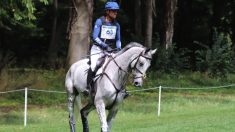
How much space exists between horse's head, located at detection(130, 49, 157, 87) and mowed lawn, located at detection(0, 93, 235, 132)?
4.39 metres

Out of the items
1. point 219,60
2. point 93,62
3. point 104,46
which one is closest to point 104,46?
point 104,46

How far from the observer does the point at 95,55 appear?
430 inches

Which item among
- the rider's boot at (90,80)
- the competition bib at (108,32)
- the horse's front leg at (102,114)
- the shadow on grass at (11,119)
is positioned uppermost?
the competition bib at (108,32)

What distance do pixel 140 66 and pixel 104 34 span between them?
1.26 meters

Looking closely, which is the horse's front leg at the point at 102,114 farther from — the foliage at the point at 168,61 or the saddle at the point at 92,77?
the foliage at the point at 168,61

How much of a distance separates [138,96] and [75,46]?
3991 millimetres

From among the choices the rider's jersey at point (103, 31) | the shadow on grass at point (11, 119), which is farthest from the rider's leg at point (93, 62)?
the shadow on grass at point (11, 119)

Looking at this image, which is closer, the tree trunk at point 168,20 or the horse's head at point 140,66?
the horse's head at point 140,66

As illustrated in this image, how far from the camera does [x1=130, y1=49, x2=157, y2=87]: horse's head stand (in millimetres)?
9766

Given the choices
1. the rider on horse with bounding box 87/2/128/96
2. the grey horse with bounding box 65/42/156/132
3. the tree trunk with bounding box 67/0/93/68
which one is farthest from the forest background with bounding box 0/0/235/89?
the grey horse with bounding box 65/42/156/132

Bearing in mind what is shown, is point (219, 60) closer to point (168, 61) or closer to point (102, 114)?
point (168, 61)

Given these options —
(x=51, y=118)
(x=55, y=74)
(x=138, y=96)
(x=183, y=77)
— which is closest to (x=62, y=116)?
(x=51, y=118)

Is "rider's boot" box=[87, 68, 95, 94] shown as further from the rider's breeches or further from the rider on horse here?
the rider's breeches

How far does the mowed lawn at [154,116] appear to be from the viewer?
14812 millimetres
